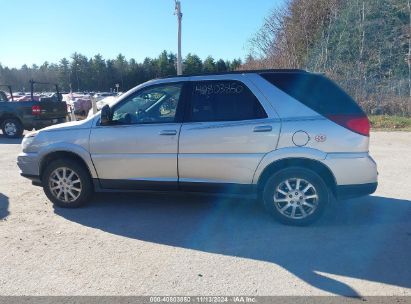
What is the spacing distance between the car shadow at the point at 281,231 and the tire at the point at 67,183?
15 centimetres

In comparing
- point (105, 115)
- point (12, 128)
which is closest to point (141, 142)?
point (105, 115)

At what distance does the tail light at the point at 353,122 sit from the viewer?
4539mm

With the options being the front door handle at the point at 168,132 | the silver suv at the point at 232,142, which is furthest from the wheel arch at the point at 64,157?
the front door handle at the point at 168,132

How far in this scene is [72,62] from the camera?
96312 mm

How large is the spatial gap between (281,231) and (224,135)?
1318 mm

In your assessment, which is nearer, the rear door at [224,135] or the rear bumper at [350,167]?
the rear bumper at [350,167]

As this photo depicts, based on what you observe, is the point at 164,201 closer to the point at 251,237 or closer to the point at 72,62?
the point at 251,237

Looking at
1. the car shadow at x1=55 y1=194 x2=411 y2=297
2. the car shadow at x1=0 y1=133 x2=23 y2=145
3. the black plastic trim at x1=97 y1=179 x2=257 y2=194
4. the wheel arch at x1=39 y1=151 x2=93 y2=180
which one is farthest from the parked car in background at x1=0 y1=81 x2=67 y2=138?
the black plastic trim at x1=97 y1=179 x2=257 y2=194

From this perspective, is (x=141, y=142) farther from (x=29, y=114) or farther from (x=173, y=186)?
(x=29, y=114)

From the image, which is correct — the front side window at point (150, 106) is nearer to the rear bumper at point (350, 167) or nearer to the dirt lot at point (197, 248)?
the dirt lot at point (197, 248)

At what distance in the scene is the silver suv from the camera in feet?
15.0

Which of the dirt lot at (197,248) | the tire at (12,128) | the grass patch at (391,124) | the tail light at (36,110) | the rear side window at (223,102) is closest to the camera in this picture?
the dirt lot at (197,248)

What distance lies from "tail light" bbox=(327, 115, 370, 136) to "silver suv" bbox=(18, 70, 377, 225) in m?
0.01

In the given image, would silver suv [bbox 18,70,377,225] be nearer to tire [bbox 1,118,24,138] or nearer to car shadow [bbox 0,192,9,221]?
car shadow [bbox 0,192,9,221]
